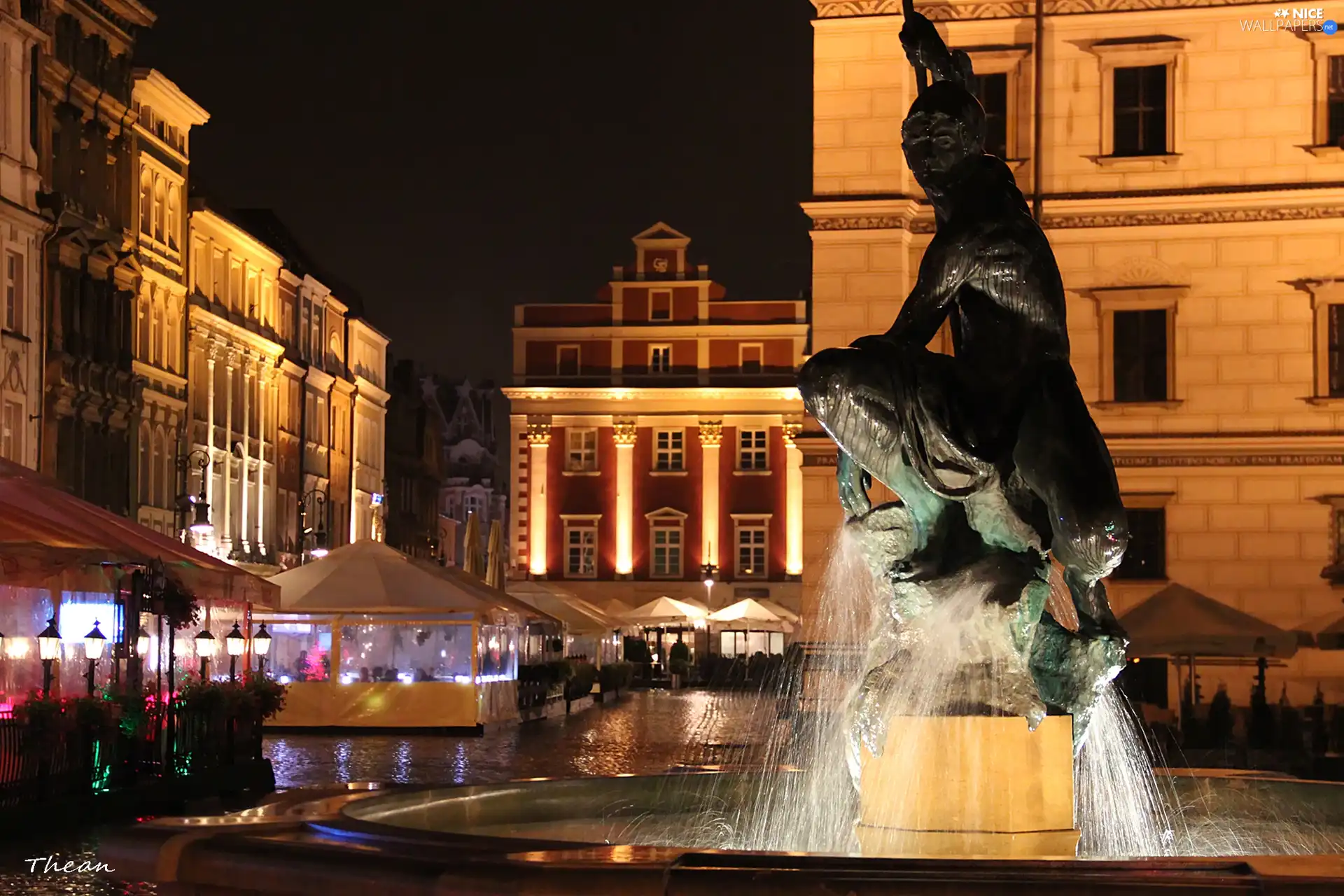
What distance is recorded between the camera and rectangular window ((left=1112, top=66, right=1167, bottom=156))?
A: 3300cm

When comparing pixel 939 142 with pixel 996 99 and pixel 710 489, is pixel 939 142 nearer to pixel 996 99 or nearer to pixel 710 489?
pixel 996 99

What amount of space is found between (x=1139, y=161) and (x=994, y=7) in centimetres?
350

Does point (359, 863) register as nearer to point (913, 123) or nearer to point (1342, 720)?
point (913, 123)

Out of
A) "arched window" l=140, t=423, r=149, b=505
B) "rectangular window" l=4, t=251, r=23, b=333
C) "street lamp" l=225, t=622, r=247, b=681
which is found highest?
"rectangular window" l=4, t=251, r=23, b=333

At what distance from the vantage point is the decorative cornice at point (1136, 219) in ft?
106

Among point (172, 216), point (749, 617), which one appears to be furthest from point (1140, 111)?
point (172, 216)

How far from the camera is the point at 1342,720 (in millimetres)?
23766

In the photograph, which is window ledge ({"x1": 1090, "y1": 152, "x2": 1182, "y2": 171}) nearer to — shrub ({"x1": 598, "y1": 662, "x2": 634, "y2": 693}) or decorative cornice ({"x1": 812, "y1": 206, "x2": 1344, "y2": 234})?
decorative cornice ({"x1": 812, "y1": 206, "x2": 1344, "y2": 234})

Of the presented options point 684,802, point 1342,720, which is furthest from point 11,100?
point 684,802

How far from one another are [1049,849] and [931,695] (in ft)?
2.58

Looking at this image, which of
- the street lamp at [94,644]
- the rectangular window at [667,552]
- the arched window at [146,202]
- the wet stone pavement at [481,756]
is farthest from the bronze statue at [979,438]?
the rectangular window at [667,552]

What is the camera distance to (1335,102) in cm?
3222

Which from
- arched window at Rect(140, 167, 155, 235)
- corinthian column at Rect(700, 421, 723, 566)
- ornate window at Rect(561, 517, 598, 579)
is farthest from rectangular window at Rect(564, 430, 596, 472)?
arched window at Rect(140, 167, 155, 235)

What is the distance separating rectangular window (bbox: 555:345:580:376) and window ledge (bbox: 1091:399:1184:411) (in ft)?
131
